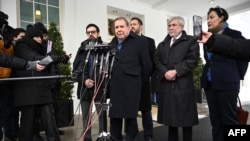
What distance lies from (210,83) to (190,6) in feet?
19.0

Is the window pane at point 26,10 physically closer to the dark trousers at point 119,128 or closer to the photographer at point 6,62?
the photographer at point 6,62

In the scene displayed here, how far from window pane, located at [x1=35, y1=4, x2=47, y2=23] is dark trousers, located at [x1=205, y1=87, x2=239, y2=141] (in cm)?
377

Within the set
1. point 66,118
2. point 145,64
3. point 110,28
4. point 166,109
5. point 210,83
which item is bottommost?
point 66,118

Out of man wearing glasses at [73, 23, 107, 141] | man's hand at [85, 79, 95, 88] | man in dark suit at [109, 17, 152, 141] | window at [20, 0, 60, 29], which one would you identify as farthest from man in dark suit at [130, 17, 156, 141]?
window at [20, 0, 60, 29]

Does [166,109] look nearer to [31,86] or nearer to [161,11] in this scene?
[31,86]

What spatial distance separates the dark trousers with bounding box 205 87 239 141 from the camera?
7.64ft

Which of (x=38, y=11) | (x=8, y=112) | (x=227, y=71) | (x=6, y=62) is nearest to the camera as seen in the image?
(x=6, y=62)

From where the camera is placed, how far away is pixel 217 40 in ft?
4.27

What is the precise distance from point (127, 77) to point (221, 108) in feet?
3.10

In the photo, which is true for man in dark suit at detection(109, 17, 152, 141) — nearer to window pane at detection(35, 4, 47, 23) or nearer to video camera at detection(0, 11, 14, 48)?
video camera at detection(0, 11, 14, 48)

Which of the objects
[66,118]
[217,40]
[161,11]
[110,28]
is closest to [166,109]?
[217,40]

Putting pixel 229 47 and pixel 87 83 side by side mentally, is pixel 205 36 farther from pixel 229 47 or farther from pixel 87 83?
pixel 87 83

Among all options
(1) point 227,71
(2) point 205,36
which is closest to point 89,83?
(1) point 227,71

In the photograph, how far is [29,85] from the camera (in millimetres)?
2453
